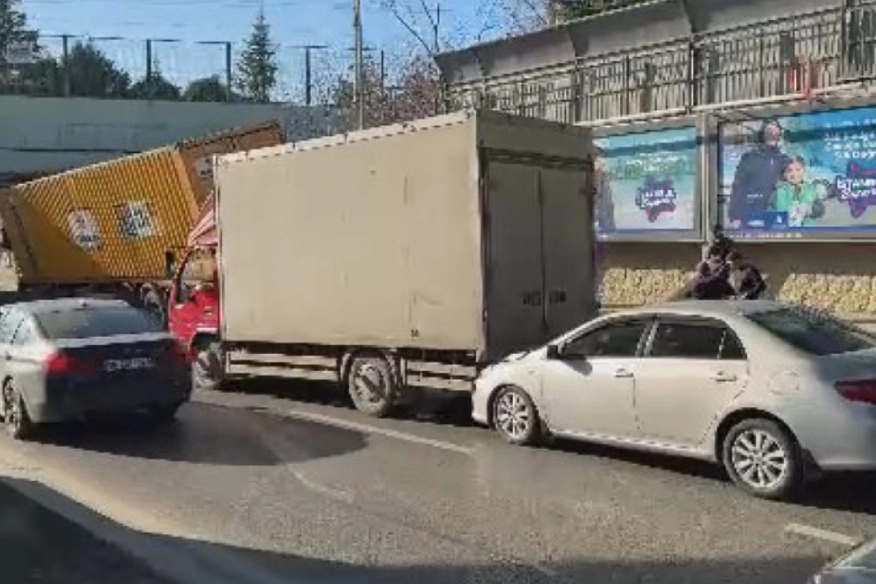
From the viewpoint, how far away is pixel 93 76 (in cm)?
5709

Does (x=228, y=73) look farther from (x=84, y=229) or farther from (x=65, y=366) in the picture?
(x=65, y=366)

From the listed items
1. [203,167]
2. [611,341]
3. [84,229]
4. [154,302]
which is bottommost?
[154,302]

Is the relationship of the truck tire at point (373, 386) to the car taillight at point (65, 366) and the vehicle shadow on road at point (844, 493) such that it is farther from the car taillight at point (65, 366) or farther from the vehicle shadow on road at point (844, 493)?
the vehicle shadow on road at point (844, 493)

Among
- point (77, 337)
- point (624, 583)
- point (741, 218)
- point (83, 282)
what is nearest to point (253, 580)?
point (624, 583)

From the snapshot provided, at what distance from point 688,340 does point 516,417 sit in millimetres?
2095

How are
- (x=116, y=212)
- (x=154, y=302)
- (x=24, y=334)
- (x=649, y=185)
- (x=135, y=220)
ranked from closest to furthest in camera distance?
(x=24, y=334)
(x=649, y=185)
(x=154, y=302)
(x=135, y=220)
(x=116, y=212)

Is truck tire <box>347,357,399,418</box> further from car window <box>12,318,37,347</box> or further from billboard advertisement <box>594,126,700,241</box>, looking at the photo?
billboard advertisement <box>594,126,700,241</box>

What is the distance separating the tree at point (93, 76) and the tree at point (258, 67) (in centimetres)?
617

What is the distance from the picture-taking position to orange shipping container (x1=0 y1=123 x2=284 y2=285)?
24.5 metres

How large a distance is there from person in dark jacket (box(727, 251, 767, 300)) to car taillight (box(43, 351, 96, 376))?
7.08 m

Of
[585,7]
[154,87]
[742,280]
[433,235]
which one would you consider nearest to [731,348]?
[433,235]

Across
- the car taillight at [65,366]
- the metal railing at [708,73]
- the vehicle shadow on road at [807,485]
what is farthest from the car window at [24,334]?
the metal railing at [708,73]

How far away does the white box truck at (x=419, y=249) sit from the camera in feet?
39.1

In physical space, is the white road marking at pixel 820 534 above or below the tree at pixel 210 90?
below
